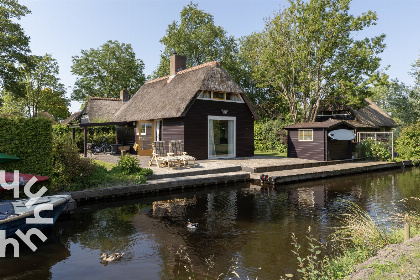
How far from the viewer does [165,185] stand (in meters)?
11.2

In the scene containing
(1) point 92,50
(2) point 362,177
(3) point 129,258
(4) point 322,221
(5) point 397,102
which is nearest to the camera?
(3) point 129,258

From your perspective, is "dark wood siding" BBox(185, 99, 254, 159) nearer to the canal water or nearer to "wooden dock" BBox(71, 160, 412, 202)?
"wooden dock" BBox(71, 160, 412, 202)

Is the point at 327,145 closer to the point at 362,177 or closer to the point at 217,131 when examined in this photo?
the point at 362,177

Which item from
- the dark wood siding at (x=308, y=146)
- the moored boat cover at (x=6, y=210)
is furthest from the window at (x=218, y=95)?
the moored boat cover at (x=6, y=210)

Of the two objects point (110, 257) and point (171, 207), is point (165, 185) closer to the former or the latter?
point (171, 207)

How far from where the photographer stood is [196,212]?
8.68m

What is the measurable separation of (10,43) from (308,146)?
22451 mm

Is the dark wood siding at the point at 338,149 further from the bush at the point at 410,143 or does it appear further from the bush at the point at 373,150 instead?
the bush at the point at 410,143

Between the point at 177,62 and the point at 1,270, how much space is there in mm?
19320

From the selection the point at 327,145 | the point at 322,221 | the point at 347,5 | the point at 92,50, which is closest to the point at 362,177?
the point at 327,145

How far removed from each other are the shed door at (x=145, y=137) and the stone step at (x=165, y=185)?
25.5 ft

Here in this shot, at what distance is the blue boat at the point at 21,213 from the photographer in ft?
19.1

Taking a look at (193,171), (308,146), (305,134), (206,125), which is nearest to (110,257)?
(193,171)

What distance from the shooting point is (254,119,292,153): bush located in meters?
25.1
